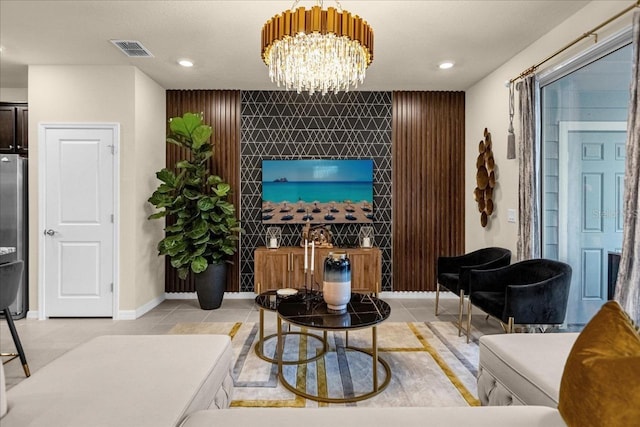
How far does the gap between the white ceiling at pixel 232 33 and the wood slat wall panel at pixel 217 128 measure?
0.47 meters

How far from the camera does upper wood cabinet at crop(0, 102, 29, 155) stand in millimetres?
4371

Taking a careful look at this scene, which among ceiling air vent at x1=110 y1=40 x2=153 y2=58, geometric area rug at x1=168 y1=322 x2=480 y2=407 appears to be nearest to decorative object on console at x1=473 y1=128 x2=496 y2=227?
geometric area rug at x1=168 y1=322 x2=480 y2=407

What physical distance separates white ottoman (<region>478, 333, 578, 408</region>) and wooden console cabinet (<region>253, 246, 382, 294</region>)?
8.26ft

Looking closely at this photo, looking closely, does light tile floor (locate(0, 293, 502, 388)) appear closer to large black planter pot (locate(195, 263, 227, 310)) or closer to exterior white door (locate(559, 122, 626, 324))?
large black planter pot (locate(195, 263, 227, 310))

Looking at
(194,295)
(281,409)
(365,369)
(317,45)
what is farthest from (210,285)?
(281,409)

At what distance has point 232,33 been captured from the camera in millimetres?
3365

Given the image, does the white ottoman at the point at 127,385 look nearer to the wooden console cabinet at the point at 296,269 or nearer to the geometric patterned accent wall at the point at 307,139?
the wooden console cabinet at the point at 296,269

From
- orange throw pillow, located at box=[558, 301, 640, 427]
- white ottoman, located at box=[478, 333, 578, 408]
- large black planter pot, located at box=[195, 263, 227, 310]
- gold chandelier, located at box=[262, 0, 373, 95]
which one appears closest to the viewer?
orange throw pillow, located at box=[558, 301, 640, 427]

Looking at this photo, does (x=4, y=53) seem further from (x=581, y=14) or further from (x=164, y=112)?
(x=581, y=14)

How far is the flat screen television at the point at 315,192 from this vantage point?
5027mm

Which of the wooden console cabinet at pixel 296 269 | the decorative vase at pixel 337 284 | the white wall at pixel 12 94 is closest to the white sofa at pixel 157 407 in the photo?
the decorative vase at pixel 337 284

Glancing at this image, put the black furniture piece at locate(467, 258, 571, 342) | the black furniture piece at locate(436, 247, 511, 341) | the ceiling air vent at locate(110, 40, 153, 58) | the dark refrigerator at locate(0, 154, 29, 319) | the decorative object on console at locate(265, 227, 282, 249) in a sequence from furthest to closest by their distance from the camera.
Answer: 1. the decorative object on console at locate(265, 227, 282, 249)
2. the dark refrigerator at locate(0, 154, 29, 319)
3. the black furniture piece at locate(436, 247, 511, 341)
4. the ceiling air vent at locate(110, 40, 153, 58)
5. the black furniture piece at locate(467, 258, 571, 342)

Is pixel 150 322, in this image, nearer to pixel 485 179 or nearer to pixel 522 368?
pixel 522 368

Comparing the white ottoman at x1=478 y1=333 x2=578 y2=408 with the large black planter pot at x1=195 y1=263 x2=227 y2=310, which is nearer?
the white ottoman at x1=478 y1=333 x2=578 y2=408
